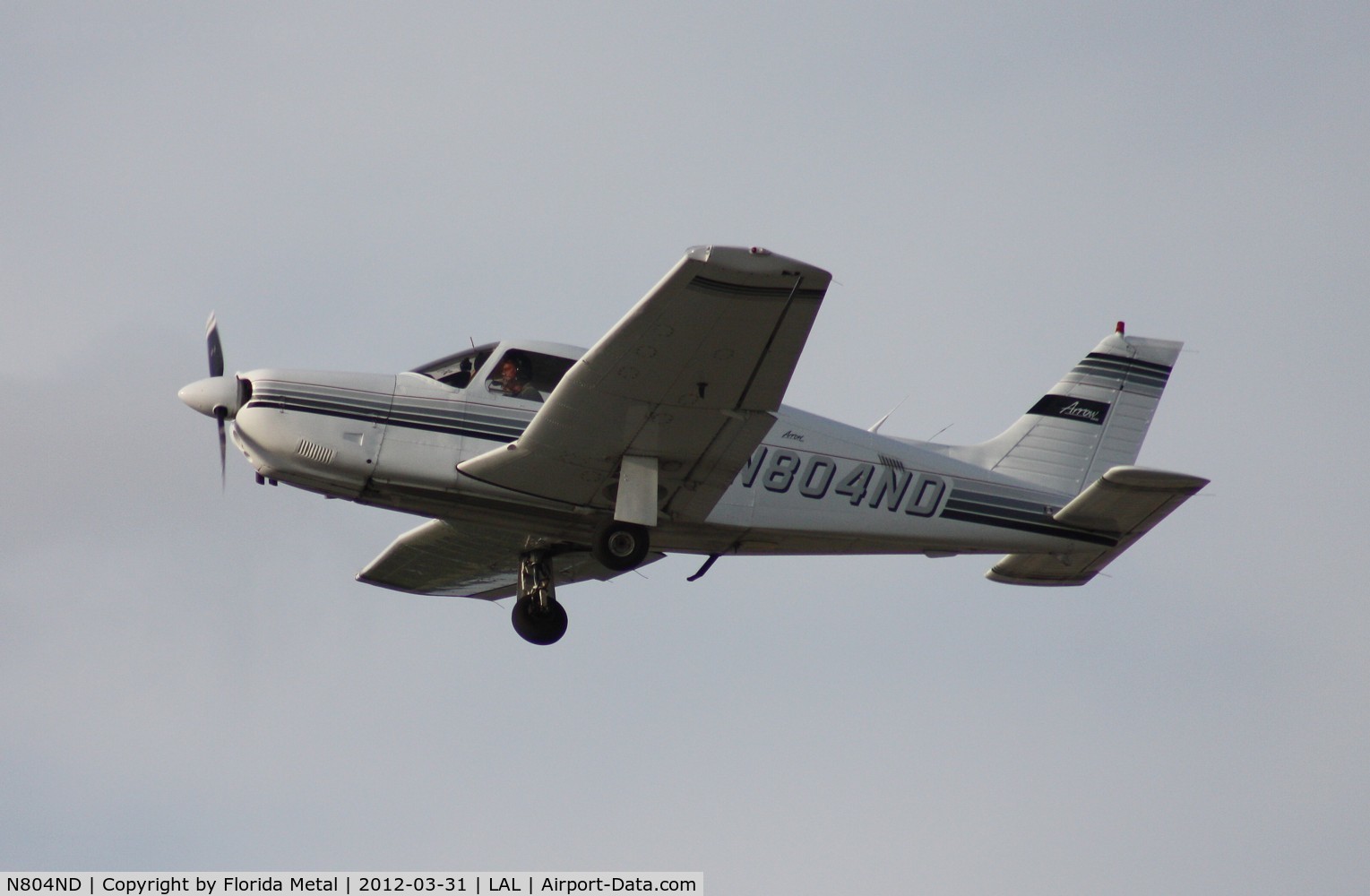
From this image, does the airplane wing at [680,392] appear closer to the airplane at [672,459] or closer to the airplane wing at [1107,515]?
the airplane at [672,459]

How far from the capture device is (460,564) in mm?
17266

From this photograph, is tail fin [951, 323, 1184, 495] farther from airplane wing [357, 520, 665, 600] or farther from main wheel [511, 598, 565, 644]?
main wheel [511, 598, 565, 644]

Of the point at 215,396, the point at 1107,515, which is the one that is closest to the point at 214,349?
the point at 215,396

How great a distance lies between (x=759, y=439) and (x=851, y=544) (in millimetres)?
2396

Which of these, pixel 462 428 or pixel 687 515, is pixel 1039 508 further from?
pixel 462 428

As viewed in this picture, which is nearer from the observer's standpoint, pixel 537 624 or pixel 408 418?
pixel 408 418

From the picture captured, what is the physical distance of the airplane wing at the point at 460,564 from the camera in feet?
54.2

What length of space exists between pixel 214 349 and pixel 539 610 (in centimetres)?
403

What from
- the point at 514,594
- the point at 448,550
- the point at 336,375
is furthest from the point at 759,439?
the point at 514,594

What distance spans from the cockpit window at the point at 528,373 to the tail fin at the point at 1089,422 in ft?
15.1

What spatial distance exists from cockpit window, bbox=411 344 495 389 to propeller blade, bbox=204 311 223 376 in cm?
212

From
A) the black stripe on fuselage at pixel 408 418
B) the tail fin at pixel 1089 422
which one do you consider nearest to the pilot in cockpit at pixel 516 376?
the black stripe on fuselage at pixel 408 418

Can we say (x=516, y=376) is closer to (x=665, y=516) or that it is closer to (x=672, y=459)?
(x=672, y=459)

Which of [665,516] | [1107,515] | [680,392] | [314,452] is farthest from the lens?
[1107,515]
